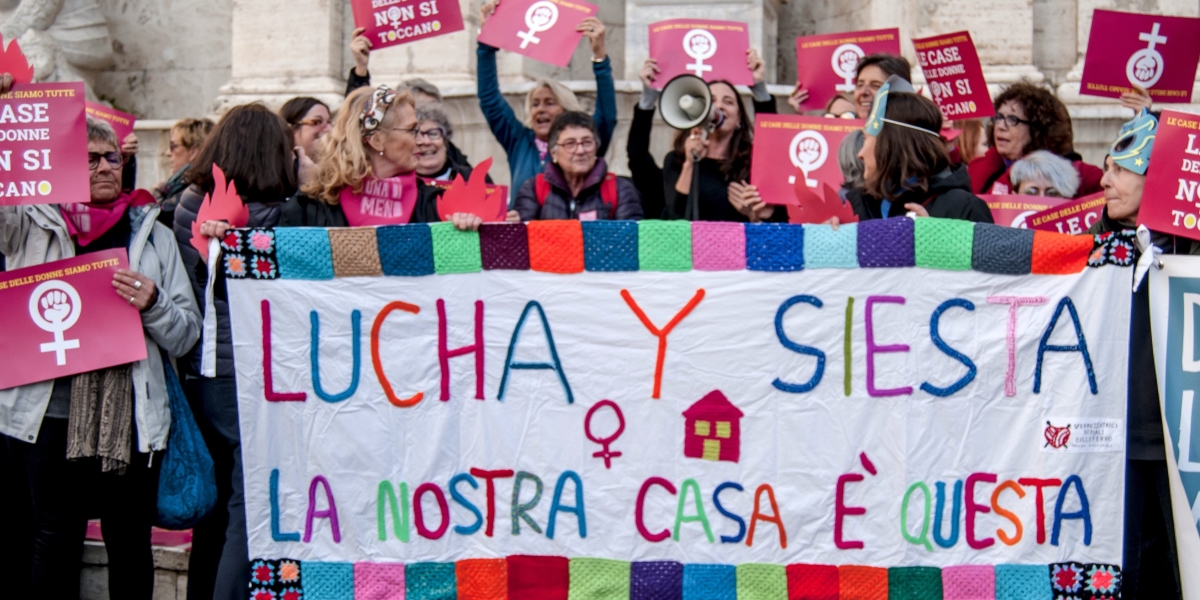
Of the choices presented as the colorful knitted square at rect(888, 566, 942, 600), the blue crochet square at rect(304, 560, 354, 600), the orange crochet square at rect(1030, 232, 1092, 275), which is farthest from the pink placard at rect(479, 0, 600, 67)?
the colorful knitted square at rect(888, 566, 942, 600)

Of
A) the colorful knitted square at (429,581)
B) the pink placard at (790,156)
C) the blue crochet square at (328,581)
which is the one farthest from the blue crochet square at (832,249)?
the blue crochet square at (328,581)

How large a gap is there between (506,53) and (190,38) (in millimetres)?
3042

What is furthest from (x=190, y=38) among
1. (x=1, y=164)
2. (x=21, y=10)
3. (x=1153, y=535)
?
(x=1153, y=535)

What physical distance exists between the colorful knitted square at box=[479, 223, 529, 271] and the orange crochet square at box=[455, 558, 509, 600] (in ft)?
2.99

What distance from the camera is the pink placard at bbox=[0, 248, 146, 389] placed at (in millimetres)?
4094

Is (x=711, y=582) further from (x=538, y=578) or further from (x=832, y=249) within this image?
(x=832, y=249)

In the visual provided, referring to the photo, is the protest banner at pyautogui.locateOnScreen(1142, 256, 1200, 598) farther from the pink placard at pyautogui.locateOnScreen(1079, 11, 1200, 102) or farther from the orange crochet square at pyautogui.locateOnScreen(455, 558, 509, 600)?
the orange crochet square at pyautogui.locateOnScreen(455, 558, 509, 600)

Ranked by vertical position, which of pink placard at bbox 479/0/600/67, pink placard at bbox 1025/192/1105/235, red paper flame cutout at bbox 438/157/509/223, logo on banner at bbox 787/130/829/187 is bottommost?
pink placard at bbox 1025/192/1105/235

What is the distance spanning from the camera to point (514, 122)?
604 centimetres

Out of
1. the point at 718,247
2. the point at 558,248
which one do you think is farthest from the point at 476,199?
the point at 718,247

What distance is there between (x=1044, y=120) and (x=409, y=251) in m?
3.03

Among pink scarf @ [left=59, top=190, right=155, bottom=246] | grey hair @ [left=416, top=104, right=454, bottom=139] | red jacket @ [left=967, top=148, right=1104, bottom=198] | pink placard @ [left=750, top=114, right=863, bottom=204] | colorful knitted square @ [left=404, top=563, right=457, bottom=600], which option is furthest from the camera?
grey hair @ [left=416, top=104, right=454, bottom=139]

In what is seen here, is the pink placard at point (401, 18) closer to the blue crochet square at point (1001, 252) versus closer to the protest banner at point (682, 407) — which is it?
the protest banner at point (682, 407)

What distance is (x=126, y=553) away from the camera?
4184mm
